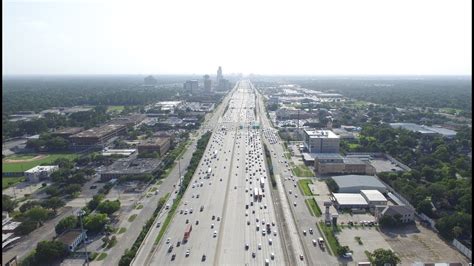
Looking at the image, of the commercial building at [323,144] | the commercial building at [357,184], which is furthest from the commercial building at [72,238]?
the commercial building at [323,144]

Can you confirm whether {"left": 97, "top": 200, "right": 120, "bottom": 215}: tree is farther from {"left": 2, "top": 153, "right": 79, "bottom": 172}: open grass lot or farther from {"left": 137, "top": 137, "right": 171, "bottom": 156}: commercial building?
{"left": 2, "top": 153, "right": 79, "bottom": 172}: open grass lot

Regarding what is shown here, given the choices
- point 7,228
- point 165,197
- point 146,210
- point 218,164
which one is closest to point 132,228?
point 146,210

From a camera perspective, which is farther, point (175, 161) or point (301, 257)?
point (175, 161)

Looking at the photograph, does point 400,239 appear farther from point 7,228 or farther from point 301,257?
point 7,228

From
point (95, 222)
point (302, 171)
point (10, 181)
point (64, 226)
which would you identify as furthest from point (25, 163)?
point (302, 171)

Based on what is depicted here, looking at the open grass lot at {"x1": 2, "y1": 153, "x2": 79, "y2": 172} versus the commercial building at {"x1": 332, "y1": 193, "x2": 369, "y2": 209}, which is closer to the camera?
the commercial building at {"x1": 332, "y1": 193, "x2": 369, "y2": 209}

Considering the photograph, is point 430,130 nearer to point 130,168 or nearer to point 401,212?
point 401,212

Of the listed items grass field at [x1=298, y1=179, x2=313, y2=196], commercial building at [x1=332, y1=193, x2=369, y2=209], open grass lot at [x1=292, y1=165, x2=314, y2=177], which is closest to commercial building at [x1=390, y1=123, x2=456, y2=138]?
open grass lot at [x1=292, y1=165, x2=314, y2=177]
